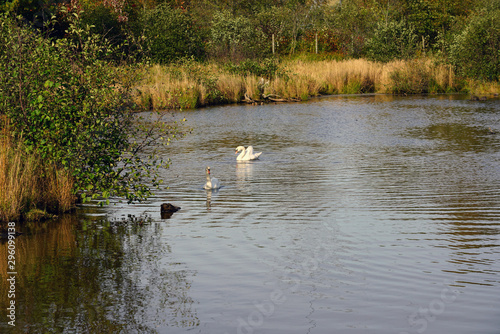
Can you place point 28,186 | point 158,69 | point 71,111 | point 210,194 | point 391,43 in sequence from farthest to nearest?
1. point 391,43
2. point 158,69
3. point 210,194
4. point 71,111
5. point 28,186

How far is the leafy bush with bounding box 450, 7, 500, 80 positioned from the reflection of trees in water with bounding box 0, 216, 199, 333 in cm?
3731

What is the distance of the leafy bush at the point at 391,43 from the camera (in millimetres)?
51875

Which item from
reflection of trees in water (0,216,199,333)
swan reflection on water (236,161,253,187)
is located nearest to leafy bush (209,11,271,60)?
swan reflection on water (236,161,253,187)

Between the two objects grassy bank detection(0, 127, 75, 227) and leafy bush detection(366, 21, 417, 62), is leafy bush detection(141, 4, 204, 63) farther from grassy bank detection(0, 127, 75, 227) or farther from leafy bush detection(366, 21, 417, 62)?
grassy bank detection(0, 127, 75, 227)

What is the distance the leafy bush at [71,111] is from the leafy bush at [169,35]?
37.7 meters

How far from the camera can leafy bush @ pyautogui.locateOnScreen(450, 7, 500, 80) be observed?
43553 mm

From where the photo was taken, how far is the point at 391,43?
2066 inches

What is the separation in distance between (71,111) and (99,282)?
5090mm

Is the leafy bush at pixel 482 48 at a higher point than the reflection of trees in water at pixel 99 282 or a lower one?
higher

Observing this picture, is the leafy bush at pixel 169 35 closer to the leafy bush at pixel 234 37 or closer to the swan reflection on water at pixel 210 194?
the leafy bush at pixel 234 37

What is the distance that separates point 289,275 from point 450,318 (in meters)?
2.20

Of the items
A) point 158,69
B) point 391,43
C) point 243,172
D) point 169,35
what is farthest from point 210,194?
point 391,43

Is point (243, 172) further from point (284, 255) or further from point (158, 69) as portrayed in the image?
point (158, 69)

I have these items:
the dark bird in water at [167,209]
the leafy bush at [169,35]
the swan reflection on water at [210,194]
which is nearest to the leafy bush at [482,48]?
the leafy bush at [169,35]
